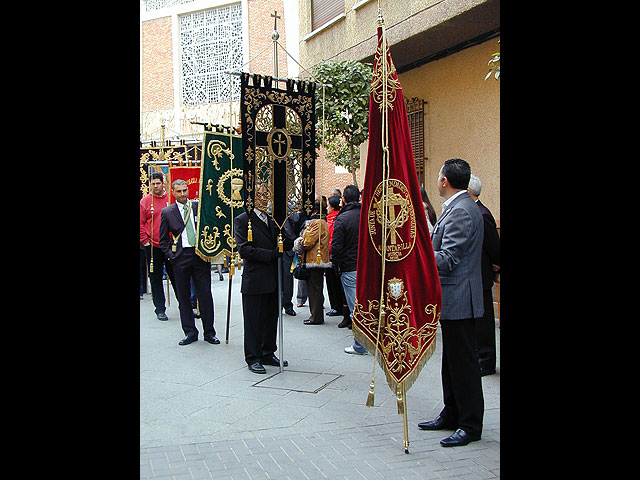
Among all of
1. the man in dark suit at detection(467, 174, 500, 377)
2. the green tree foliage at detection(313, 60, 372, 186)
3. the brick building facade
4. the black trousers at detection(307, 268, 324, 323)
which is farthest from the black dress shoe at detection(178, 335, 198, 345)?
the brick building facade

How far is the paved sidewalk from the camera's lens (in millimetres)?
4113

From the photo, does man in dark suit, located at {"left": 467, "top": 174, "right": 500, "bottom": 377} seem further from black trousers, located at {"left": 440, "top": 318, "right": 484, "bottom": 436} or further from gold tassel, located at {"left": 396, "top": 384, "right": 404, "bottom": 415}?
gold tassel, located at {"left": 396, "top": 384, "right": 404, "bottom": 415}

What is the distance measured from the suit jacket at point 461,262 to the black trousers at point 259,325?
265 centimetres

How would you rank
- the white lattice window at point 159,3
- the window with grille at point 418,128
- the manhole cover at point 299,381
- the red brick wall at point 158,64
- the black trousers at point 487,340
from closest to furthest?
the manhole cover at point 299,381 < the black trousers at point 487,340 < the window with grille at point 418,128 < the white lattice window at point 159,3 < the red brick wall at point 158,64

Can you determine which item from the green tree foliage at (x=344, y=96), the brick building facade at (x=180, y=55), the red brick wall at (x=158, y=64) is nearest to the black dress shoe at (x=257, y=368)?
the green tree foliage at (x=344, y=96)

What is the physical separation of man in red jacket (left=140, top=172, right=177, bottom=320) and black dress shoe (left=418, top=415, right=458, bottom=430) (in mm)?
6357

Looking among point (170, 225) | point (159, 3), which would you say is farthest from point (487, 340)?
point (159, 3)

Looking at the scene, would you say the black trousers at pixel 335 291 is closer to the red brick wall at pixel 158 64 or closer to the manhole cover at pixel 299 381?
the manhole cover at pixel 299 381

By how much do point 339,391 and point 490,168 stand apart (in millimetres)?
5465

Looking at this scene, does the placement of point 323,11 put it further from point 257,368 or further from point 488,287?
point 257,368

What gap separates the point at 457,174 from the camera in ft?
15.2

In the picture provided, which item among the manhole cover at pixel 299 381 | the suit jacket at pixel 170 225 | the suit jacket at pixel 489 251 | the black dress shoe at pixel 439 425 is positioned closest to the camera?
the black dress shoe at pixel 439 425

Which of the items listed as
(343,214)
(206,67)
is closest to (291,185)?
(343,214)

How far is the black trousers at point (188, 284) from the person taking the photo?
26.7 ft
